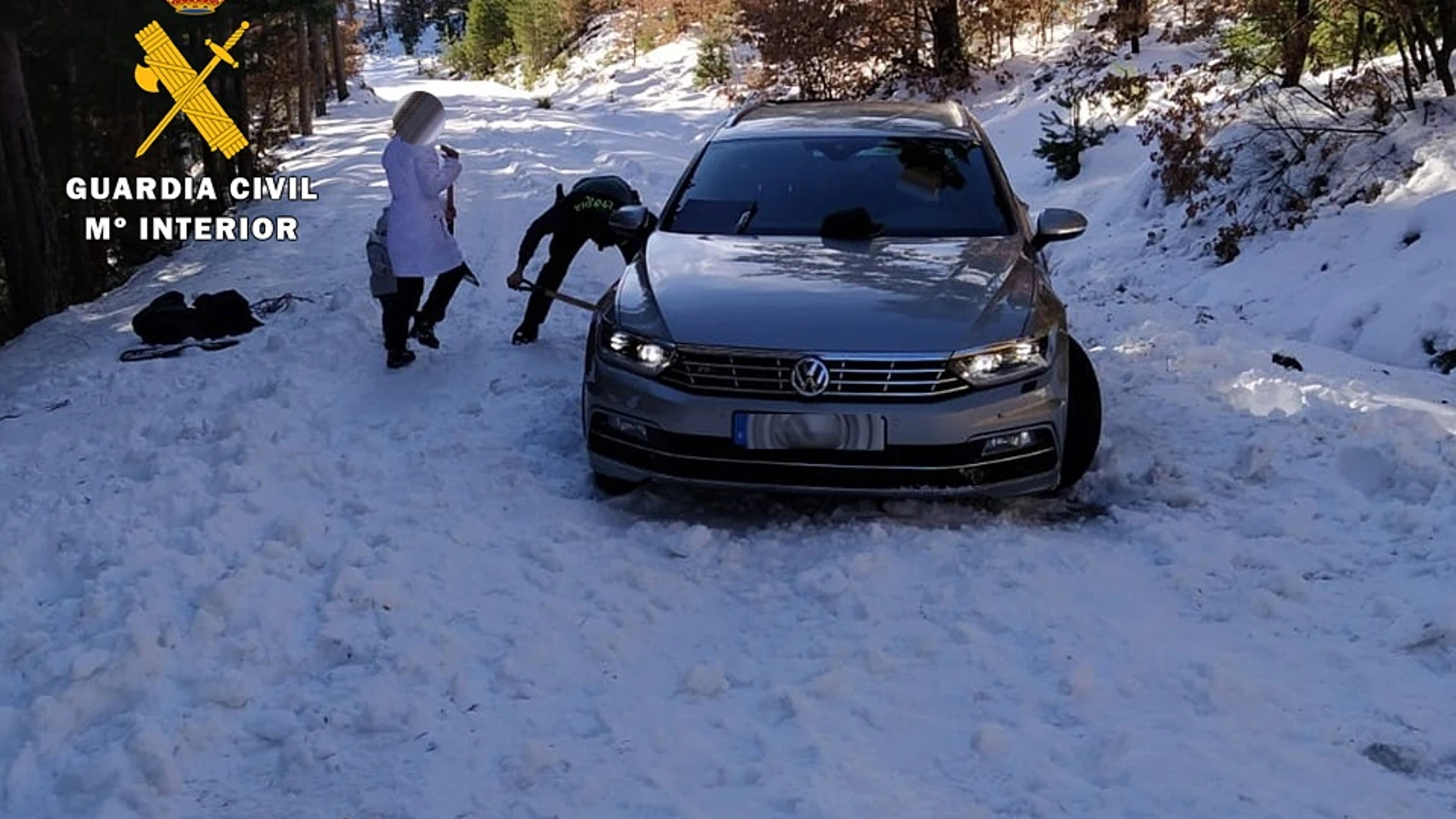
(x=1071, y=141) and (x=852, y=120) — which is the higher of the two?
(x=852, y=120)

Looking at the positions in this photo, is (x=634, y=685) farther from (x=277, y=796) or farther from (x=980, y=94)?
(x=980, y=94)

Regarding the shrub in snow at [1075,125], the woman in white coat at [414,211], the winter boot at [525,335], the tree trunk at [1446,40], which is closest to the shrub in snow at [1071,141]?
the shrub in snow at [1075,125]

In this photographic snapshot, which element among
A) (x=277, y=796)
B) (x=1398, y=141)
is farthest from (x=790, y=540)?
(x=1398, y=141)

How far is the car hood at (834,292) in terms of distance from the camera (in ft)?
15.0

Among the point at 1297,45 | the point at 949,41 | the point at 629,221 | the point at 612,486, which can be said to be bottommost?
the point at 612,486

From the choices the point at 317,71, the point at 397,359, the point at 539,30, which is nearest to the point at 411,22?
the point at 539,30

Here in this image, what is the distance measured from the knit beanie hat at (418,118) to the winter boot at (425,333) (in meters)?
1.23

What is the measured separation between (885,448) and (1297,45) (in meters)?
7.55

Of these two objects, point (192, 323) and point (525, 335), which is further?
point (192, 323)

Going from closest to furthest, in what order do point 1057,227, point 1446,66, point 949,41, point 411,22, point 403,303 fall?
point 1057,227, point 403,303, point 1446,66, point 949,41, point 411,22

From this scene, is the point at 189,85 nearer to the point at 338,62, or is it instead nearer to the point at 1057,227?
the point at 1057,227

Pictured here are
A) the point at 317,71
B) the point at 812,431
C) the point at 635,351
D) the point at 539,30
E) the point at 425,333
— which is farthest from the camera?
the point at 539,30

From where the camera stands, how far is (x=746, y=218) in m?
5.82

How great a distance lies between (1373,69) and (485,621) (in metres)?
8.14
